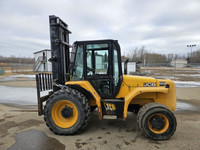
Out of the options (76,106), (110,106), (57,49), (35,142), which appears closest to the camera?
(35,142)

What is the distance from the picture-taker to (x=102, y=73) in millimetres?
3373

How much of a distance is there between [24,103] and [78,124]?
161 inches

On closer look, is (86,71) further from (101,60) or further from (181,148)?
(181,148)

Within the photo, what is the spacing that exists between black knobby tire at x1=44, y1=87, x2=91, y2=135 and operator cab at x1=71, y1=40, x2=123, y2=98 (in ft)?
1.57

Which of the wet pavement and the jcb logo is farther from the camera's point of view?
the wet pavement

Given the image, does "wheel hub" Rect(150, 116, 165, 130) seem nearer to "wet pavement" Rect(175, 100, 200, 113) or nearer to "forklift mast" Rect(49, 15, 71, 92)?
"wet pavement" Rect(175, 100, 200, 113)

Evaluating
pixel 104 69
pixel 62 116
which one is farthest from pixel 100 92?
pixel 62 116

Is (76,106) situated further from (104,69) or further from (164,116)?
(164,116)

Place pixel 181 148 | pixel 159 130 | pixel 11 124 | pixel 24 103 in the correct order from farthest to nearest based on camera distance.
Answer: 1. pixel 24 103
2. pixel 11 124
3. pixel 159 130
4. pixel 181 148

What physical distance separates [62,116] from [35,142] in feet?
2.64

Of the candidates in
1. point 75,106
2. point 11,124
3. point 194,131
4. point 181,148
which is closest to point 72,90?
point 75,106

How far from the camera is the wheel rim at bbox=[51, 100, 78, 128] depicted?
3.35 meters

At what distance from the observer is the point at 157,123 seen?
3.10 m

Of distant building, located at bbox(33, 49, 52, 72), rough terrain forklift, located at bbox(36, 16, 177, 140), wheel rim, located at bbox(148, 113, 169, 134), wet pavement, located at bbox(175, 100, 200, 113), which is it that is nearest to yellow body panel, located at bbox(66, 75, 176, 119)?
rough terrain forklift, located at bbox(36, 16, 177, 140)
